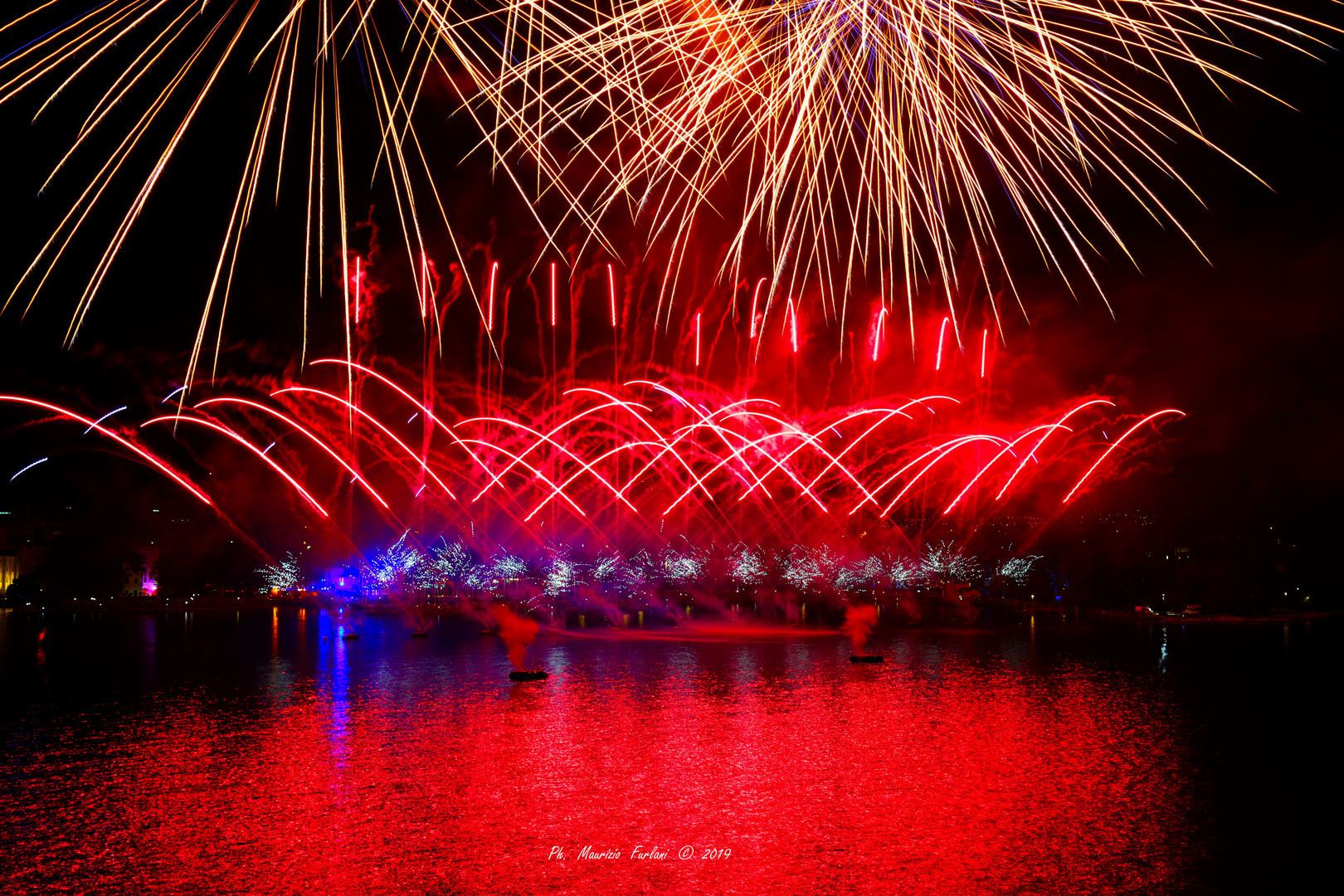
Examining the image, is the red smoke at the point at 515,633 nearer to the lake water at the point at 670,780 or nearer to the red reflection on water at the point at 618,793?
the lake water at the point at 670,780

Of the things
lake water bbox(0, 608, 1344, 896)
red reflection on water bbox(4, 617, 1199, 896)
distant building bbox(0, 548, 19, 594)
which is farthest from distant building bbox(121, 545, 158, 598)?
red reflection on water bbox(4, 617, 1199, 896)

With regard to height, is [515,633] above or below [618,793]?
above

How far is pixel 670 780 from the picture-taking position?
11516 mm

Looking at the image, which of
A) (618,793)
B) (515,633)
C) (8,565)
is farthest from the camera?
(8,565)

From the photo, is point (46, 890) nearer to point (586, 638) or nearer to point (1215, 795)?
point (1215, 795)

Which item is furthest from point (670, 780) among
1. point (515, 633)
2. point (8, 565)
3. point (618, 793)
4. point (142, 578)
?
point (8, 565)

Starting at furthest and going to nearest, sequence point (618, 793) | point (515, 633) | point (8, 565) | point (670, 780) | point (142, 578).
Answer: point (8, 565)
point (142, 578)
point (515, 633)
point (670, 780)
point (618, 793)

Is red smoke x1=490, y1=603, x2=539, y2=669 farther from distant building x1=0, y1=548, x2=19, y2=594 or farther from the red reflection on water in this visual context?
distant building x1=0, y1=548, x2=19, y2=594

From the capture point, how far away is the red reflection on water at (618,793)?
28.4ft

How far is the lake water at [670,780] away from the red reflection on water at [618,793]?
47mm

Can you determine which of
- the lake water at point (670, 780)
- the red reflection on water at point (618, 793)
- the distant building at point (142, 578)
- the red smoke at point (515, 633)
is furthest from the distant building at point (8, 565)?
the red reflection on water at point (618, 793)

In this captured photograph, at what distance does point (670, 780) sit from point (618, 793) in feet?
2.65

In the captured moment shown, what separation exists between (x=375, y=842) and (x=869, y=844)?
488 centimetres

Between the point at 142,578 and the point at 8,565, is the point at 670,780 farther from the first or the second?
the point at 8,565
